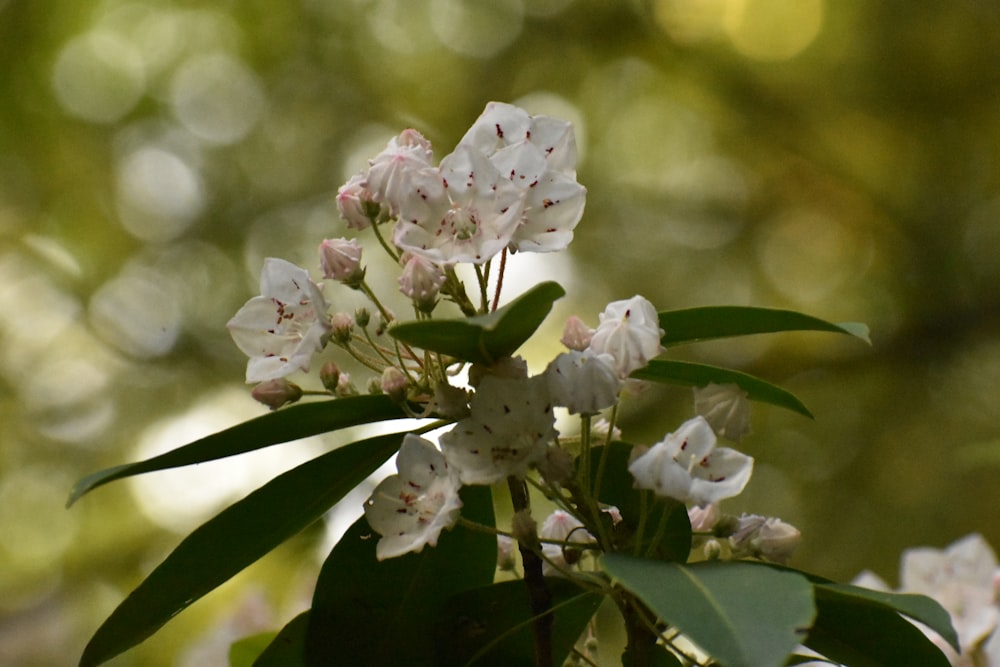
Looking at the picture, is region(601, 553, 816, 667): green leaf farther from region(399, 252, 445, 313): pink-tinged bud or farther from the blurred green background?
the blurred green background

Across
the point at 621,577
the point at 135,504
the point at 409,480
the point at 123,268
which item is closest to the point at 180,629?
the point at 135,504

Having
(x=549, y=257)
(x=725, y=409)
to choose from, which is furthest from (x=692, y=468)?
(x=549, y=257)

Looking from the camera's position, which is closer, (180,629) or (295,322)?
(295,322)

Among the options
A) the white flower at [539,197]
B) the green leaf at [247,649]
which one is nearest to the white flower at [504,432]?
the white flower at [539,197]

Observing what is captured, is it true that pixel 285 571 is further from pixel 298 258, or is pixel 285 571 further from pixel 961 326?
pixel 961 326

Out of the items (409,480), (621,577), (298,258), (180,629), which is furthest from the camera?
(180,629)
